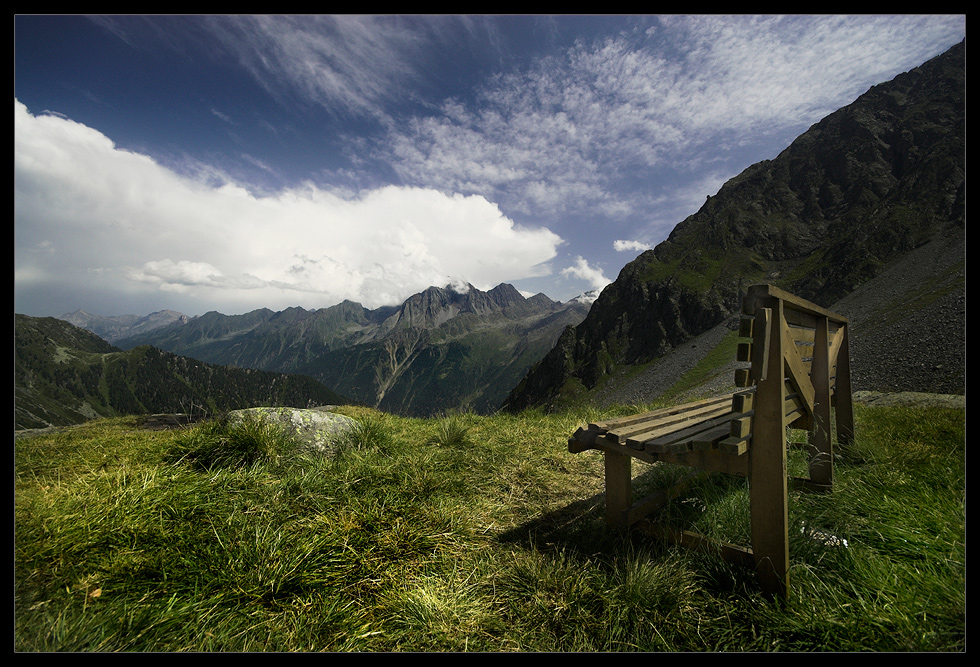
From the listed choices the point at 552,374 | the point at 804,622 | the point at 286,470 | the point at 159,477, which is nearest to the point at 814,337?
the point at 804,622

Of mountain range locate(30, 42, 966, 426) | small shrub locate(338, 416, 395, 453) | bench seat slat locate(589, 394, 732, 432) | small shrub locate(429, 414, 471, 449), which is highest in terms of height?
mountain range locate(30, 42, 966, 426)

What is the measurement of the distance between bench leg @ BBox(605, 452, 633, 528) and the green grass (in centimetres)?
20

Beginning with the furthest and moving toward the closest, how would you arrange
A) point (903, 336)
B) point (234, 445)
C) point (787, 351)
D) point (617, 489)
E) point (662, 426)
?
point (903, 336) → point (234, 445) → point (662, 426) → point (617, 489) → point (787, 351)

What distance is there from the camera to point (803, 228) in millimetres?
110625

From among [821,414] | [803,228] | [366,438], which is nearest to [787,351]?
[821,414]

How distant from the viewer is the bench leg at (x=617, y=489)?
3648mm

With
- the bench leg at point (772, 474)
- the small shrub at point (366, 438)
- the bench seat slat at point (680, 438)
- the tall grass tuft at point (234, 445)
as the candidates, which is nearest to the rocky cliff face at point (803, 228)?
the small shrub at point (366, 438)

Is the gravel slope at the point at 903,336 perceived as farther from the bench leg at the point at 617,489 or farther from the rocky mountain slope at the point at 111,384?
the rocky mountain slope at the point at 111,384

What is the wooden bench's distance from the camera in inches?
107

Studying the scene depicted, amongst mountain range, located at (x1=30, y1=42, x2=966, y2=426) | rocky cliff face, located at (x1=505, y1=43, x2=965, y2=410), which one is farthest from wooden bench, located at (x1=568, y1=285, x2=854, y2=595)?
rocky cliff face, located at (x1=505, y1=43, x2=965, y2=410)

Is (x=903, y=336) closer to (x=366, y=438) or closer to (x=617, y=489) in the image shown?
(x=617, y=489)

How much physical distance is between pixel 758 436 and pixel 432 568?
9.02ft

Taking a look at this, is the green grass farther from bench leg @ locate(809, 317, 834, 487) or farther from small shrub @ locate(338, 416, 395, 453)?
small shrub @ locate(338, 416, 395, 453)

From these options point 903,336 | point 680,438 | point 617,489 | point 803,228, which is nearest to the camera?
point 680,438
